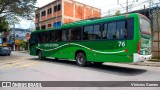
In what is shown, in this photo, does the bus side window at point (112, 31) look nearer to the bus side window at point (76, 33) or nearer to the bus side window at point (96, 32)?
the bus side window at point (96, 32)

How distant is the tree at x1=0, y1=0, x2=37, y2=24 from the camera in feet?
80.9

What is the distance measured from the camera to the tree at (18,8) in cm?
2465

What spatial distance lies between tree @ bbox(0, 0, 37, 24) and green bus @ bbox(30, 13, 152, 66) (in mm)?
11297

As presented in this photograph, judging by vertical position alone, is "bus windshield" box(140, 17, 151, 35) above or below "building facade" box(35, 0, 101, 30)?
below

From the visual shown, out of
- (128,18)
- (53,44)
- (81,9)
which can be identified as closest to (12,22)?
(53,44)

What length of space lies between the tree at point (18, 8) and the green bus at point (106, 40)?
11.3 metres

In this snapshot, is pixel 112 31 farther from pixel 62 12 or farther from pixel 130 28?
pixel 62 12

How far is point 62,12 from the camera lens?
41.2m

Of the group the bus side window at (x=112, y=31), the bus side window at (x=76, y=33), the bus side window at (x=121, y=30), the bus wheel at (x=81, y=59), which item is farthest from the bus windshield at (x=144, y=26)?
the bus side window at (x=76, y=33)

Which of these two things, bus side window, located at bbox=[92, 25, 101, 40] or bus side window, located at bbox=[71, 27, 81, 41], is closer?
bus side window, located at bbox=[92, 25, 101, 40]

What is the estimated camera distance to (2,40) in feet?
223

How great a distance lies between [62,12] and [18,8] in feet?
55.3

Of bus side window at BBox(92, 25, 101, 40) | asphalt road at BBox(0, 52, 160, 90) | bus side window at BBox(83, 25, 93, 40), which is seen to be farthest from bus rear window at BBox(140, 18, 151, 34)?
bus side window at BBox(83, 25, 93, 40)

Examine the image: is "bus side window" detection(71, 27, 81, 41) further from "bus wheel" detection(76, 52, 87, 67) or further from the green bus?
"bus wheel" detection(76, 52, 87, 67)
